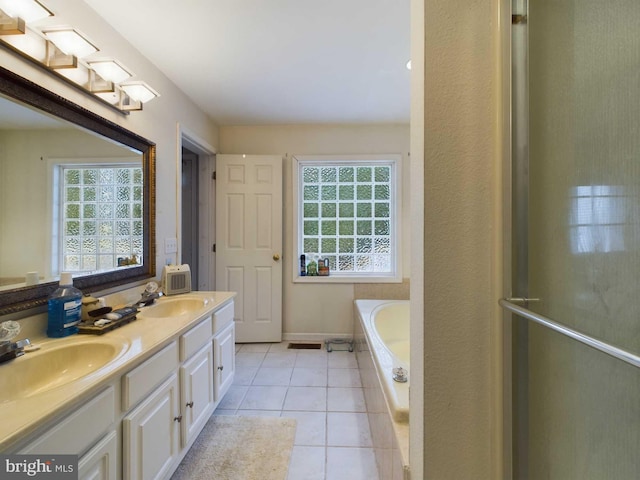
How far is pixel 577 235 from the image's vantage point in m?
0.58

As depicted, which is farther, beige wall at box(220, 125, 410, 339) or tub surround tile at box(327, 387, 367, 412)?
beige wall at box(220, 125, 410, 339)

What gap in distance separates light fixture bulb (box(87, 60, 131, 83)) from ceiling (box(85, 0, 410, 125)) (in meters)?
0.31

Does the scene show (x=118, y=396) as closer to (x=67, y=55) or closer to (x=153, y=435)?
→ (x=153, y=435)

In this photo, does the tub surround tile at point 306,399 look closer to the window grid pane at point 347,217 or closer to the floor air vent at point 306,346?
the floor air vent at point 306,346

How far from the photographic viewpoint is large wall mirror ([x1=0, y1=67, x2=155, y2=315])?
1.18 metres

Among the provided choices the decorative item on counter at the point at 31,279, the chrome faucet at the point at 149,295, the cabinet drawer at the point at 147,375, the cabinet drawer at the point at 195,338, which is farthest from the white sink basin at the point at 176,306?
Answer: the decorative item on counter at the point at 31,279

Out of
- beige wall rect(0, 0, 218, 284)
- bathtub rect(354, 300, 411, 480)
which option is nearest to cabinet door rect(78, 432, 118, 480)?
bathtub rect(354, 300, 411, 480)

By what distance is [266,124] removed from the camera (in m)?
3.29

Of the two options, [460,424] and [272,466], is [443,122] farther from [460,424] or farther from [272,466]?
[272,466]

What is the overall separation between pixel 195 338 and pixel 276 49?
6.21 ft

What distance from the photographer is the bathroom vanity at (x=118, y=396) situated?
79cm

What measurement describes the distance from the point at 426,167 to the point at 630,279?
0.42 meters

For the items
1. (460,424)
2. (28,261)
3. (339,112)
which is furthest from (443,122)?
(339,112)

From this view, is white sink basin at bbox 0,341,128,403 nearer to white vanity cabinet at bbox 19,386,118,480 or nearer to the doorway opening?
white vanity cabinet at bbox 19,386,118,480
